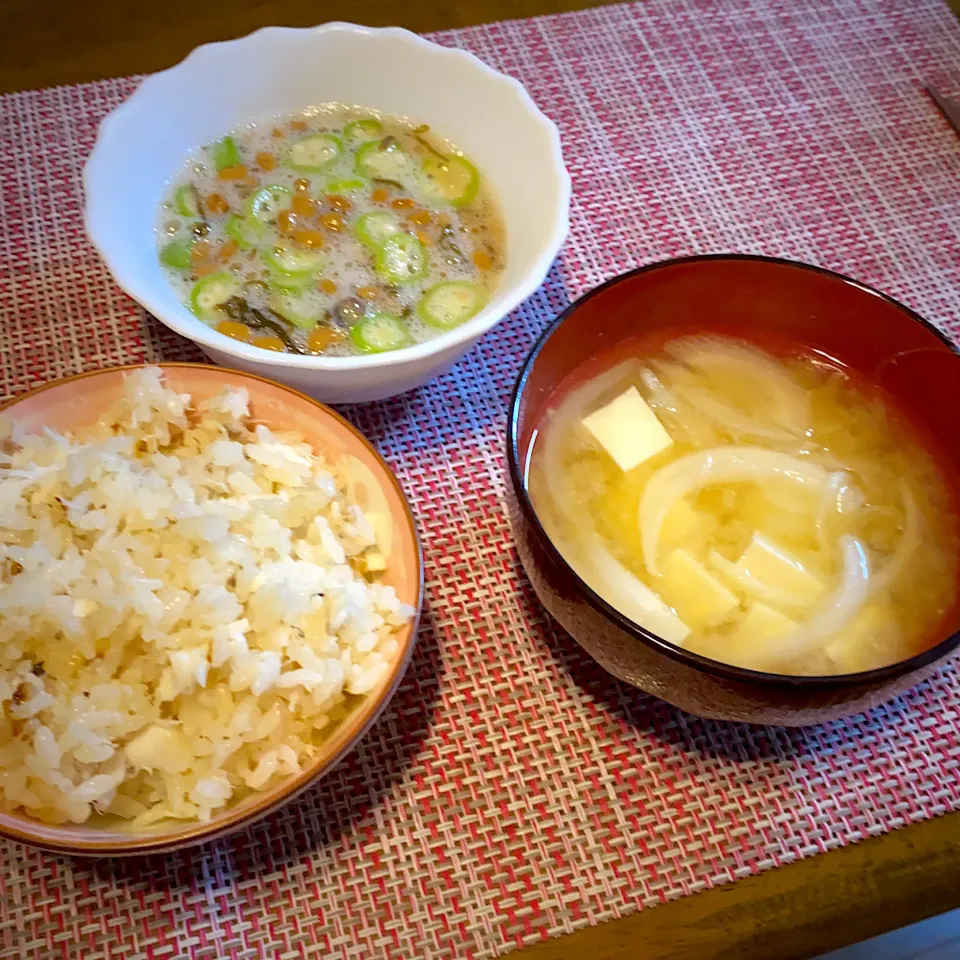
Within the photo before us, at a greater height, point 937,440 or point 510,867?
point 937,440

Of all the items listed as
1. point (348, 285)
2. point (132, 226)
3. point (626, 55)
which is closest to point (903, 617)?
point (348, 285)

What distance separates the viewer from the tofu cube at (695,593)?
964 millimetres

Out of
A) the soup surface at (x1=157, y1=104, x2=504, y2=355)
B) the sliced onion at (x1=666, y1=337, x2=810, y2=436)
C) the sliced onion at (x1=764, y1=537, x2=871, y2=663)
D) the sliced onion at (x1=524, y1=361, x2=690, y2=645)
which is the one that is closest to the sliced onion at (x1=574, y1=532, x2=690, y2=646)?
the sliced onion at (x1=524, y1=361, x2=690, y2=645)

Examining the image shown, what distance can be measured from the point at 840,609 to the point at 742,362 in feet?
1.19

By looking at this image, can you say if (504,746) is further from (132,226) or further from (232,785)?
(132,226)

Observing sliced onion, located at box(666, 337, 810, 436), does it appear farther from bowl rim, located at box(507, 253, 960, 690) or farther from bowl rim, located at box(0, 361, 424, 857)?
bowl rim, located at box(0, 361, 424, 857)

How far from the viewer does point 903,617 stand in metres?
0.97

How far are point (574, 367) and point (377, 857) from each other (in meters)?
Result: 0.61

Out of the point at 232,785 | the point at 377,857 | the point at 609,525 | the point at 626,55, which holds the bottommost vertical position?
the point at 377,857

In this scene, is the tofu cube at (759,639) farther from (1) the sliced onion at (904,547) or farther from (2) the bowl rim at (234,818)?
(2) the bowl rim at (234,818)

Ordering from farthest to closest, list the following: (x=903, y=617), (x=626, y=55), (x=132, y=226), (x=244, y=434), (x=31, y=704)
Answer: (x=626, y=55) < (x=132, y=226) < (x=244, y=434) < (x=903, y=617) < (x=31, y=704)

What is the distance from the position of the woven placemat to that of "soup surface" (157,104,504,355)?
4.5 inches

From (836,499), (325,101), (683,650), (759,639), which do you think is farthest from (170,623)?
(325,101)

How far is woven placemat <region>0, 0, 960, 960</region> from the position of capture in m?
0.92
